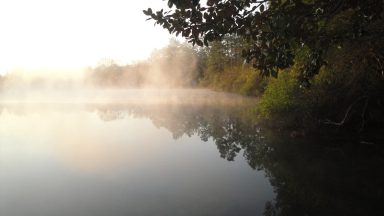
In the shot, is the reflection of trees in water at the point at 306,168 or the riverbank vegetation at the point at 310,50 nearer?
the riverbank vegetation at the point at 310,50

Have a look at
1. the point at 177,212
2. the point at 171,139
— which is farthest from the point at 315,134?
the point at 177,212

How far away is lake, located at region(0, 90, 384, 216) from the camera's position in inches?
352

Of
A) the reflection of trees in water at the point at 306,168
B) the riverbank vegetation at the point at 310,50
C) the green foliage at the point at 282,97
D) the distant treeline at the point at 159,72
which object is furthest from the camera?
the distant treeline at the point at 159,72

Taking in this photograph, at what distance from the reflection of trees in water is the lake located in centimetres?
3

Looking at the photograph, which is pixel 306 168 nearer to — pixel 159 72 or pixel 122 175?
pixel 122 175

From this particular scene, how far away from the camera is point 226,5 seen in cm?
671

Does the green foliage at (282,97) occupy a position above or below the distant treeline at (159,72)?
below

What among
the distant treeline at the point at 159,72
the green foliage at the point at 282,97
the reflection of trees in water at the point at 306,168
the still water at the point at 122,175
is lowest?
the still water at the point at 122,175

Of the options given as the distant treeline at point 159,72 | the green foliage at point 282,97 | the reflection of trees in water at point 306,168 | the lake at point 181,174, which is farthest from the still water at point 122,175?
the distant treeline at point 159,72

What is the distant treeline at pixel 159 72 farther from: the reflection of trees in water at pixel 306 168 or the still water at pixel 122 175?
the still water at pixel 122 175

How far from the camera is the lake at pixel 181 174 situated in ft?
29.3

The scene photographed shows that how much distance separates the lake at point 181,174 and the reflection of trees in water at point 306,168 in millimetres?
28

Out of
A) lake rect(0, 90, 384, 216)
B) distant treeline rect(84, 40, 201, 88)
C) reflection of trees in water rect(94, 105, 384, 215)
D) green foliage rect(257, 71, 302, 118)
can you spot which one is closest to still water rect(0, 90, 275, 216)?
lake rect(0, 90, 384, 216)

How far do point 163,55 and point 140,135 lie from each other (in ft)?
260
